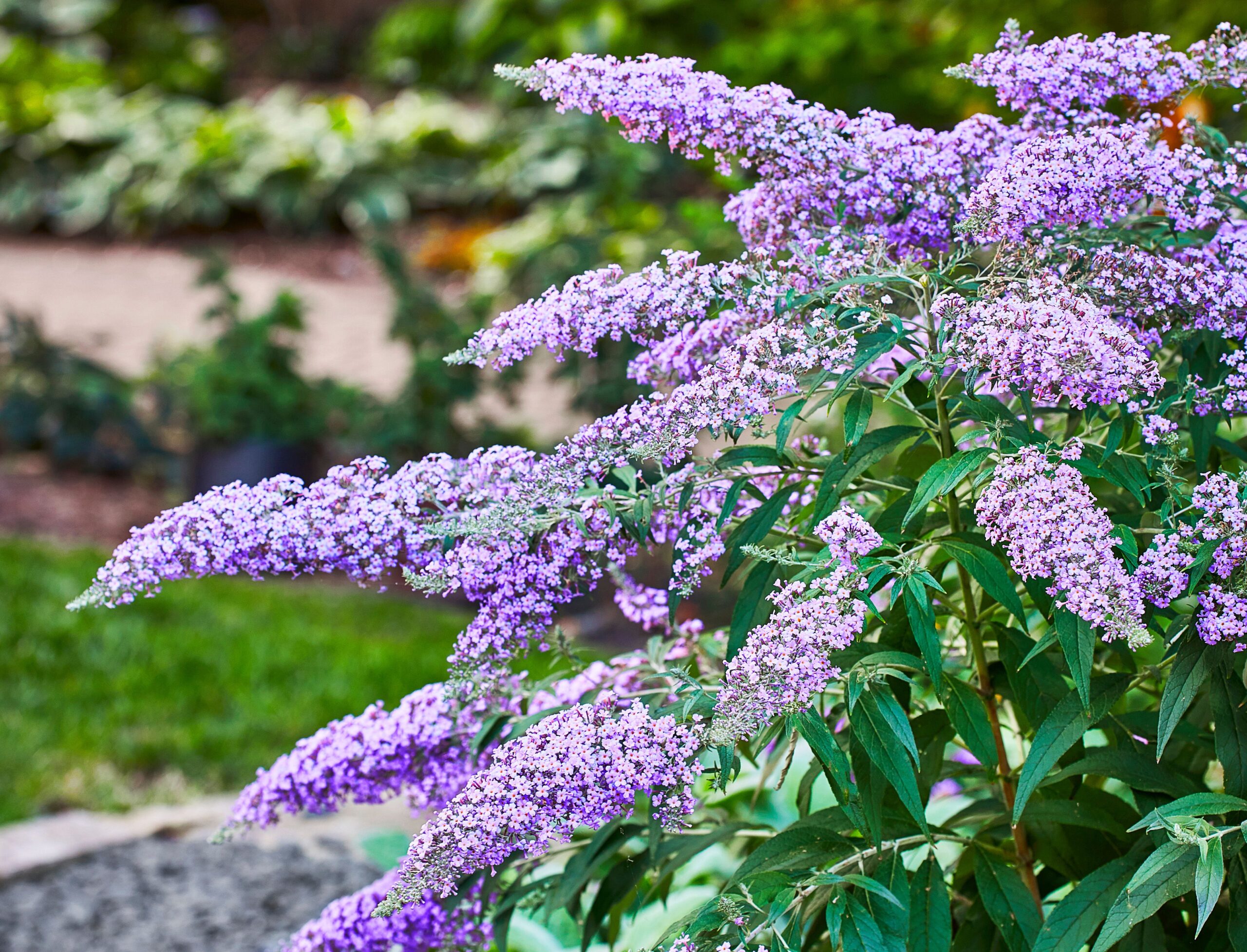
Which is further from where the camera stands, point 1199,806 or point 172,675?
point 172,675

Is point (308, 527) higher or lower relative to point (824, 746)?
higher

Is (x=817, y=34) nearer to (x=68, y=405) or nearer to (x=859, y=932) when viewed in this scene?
(x=68, y=405)

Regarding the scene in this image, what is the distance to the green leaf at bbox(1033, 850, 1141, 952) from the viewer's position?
1426mm

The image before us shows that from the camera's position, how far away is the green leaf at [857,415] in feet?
4.60

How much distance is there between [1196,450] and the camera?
152 centimetres

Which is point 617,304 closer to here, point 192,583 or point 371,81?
point 192,583

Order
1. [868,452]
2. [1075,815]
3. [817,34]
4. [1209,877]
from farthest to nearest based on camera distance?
[817,34] → [1075,815] → [868,452] → [1209,877]

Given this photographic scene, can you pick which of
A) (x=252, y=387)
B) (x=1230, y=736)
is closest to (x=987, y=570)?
(x=1230, y=736)

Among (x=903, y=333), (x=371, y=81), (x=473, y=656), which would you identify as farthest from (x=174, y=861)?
(x=371, y=81)

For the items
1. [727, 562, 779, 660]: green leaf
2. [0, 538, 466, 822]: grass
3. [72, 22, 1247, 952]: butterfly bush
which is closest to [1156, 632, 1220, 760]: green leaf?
[72, 22, 1247, 952]: butterfly bush

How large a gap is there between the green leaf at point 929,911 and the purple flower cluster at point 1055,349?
1.92 feet

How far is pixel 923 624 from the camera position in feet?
4.23

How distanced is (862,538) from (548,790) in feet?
1.30

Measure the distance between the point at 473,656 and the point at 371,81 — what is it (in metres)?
15.8
